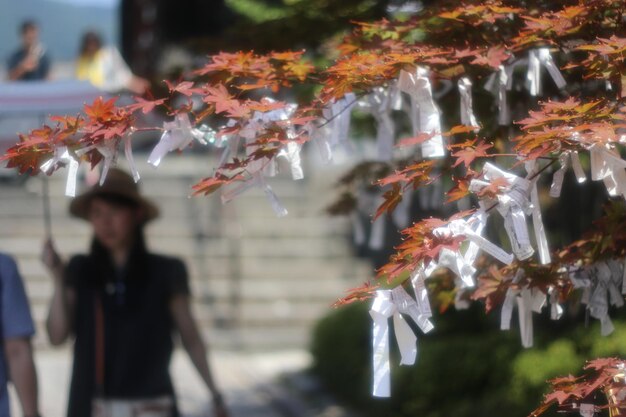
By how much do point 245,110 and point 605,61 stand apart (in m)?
1.04

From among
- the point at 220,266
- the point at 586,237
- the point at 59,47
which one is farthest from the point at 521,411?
the point at 59,47

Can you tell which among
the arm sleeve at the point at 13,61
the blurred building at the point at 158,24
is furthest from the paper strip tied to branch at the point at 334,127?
the blurred building at the point at 158,24

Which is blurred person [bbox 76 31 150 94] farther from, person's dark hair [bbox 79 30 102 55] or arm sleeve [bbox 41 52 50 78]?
arm sleeve [bbox 41 52 50 78]

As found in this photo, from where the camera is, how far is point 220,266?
44.6 ft

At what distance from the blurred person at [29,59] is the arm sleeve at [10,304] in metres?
9.47

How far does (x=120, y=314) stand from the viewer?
17.4 ft

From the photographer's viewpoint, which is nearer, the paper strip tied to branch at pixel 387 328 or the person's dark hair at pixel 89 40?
the paper strip tied to branch at pixel 387 328

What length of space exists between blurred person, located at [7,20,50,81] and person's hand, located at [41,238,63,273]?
28.3 feet

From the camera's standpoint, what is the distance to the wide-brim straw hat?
211 inches

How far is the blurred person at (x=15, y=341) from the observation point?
15.0 feet

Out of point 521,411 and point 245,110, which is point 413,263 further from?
point 521,411

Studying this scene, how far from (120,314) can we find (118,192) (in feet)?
1.71

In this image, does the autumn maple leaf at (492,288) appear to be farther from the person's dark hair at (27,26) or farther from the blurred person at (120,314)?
the person's dark hair at (27,26)

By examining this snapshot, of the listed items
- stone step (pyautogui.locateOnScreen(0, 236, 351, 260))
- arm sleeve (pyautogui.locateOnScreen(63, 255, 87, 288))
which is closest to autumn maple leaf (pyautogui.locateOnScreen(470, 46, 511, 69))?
arm sleeve (pyautogui.locateOnScreen(63, 255, 87, 288))
